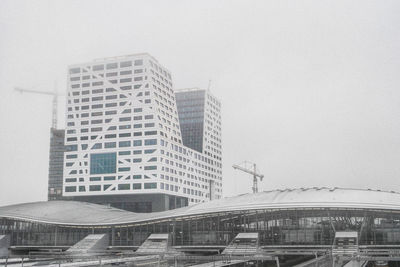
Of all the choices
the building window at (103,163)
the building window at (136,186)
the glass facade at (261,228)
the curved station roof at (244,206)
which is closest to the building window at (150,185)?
the building window at (136,186)

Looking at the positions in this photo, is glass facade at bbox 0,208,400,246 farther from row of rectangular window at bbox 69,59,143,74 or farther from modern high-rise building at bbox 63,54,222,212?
row of rectangular window at bbox 69,59,143,74

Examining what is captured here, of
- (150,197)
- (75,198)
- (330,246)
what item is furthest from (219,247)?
(75,198)

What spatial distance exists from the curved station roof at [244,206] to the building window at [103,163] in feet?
175

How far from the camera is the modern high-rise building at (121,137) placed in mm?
179625

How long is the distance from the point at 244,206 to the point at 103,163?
9743cm

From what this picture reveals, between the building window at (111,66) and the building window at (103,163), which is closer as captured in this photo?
the building window at (103,163)

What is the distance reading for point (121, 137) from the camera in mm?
184750

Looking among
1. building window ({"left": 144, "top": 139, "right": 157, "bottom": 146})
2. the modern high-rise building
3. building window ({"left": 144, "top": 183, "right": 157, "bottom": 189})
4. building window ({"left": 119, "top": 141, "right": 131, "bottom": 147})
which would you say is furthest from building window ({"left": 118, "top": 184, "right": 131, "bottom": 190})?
building window ({"left": 144, "top": 139, "right": 157, "bottom": 146})

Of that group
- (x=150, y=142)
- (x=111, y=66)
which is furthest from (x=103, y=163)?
(x=111, y=66)

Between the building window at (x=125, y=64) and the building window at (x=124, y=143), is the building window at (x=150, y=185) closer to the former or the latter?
the building window at (x=124, y=143)

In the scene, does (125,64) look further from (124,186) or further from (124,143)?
(124,186)

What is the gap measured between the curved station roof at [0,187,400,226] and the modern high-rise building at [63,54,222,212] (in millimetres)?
50634

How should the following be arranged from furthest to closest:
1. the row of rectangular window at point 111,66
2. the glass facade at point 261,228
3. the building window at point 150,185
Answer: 1. the row of rectangular window at point 111,66
2. the building window at point 150,185
3. the glass facade at point 261,228

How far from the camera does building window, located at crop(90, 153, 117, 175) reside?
182750mm
